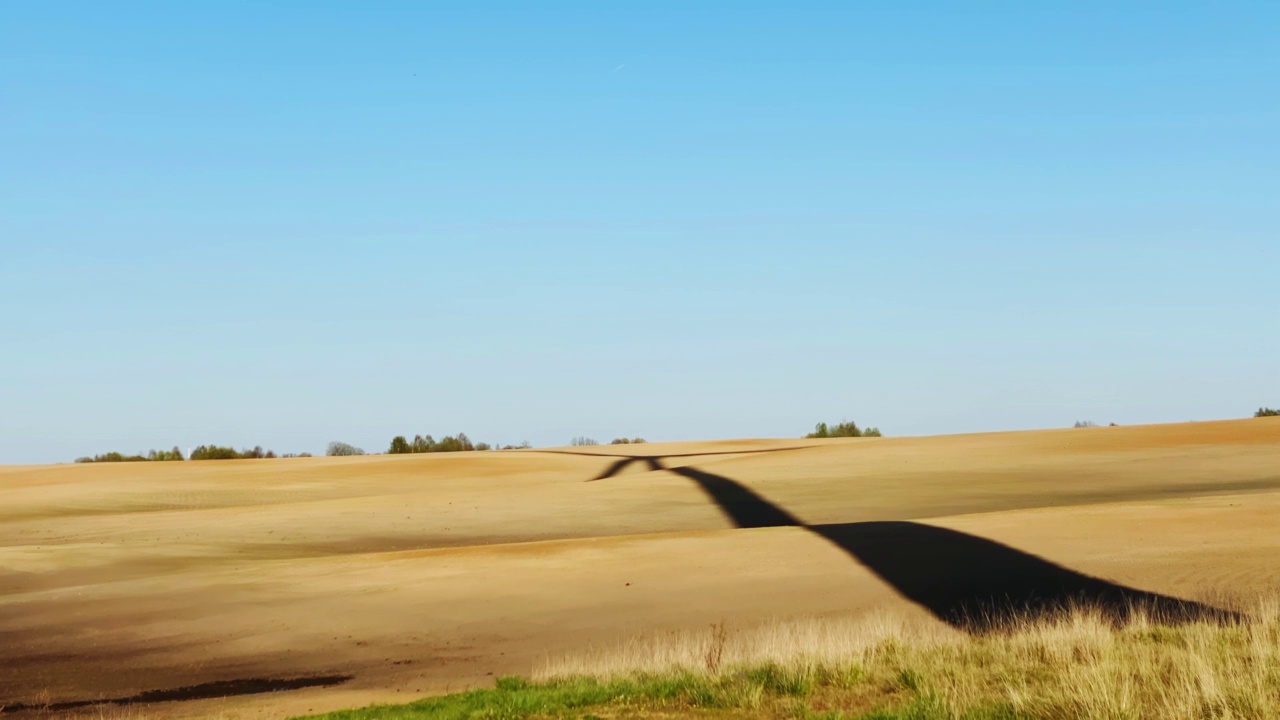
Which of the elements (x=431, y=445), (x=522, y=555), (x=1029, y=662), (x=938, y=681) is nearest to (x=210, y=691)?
(x=938, y=681)

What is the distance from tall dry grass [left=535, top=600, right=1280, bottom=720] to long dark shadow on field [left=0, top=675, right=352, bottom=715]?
10.1 ft

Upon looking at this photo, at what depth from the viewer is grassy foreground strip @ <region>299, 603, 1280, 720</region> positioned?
9227 mm

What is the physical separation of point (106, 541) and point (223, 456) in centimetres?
4517

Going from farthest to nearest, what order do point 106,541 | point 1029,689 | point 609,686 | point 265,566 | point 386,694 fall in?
point 106,541 → point 265,566 → point 386,694 → point 609,686 → point 1029,689

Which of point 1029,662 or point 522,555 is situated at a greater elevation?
point 522,555

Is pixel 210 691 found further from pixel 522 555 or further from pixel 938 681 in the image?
pixel 522 555

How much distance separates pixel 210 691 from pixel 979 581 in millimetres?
12061

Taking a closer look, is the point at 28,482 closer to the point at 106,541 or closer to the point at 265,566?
the point at 106,541

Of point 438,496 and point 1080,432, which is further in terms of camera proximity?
point 1080,432

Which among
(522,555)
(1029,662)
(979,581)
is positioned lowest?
(979,581)

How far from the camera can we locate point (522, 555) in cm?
2450

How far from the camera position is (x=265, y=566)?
25.5 m

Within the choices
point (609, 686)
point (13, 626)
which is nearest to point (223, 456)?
point (13, 626)

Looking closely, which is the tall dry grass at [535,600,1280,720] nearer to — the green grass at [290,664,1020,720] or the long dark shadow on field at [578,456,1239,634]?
the green grass at [290,664,1020,720]
